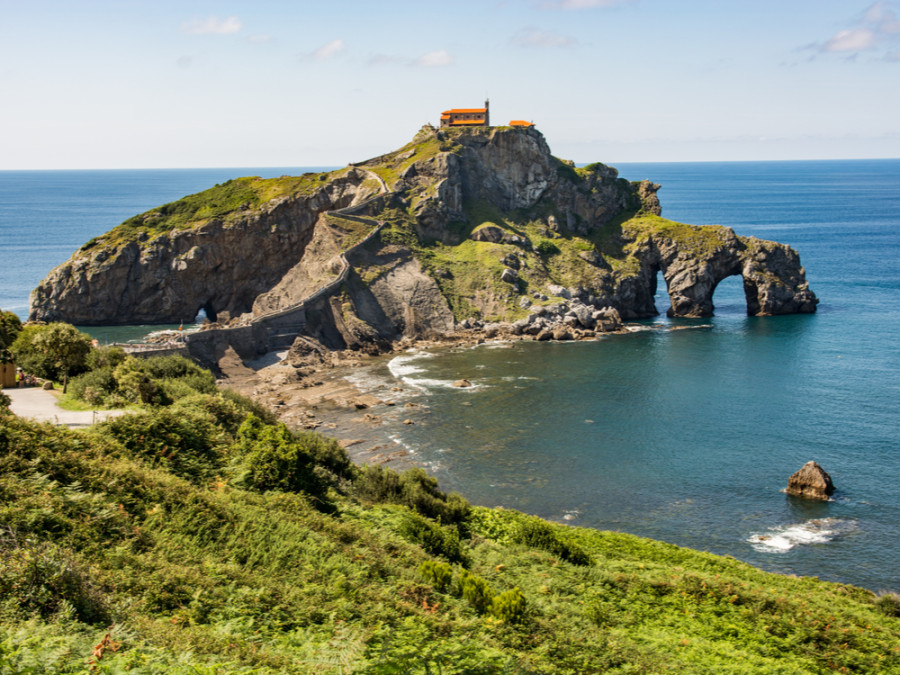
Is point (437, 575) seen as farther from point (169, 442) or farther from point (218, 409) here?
point (218, 409)

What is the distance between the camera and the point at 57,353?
4156 cm

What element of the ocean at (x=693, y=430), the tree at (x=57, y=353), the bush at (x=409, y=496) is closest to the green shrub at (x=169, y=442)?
the bush at (x=409, y=496)

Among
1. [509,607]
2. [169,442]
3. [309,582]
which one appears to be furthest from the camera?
[169,442]

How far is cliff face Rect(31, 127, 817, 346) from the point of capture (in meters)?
109

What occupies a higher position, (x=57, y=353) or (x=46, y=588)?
(x=57, y=353)

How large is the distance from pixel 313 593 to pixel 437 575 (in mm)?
5238

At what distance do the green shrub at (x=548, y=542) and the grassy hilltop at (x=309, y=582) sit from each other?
0.08 m

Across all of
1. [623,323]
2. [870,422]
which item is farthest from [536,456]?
[623,323]

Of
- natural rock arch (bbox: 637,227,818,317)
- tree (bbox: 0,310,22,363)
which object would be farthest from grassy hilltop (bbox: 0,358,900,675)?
natural rock arch (bbox: 637,227,818,317)

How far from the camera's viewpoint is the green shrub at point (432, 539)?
30.0 m

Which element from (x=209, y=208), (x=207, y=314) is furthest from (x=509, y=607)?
(x=209, y=208)

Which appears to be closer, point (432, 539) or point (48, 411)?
point (432, 539)

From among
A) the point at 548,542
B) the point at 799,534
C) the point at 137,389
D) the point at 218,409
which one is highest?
the point at 137,389

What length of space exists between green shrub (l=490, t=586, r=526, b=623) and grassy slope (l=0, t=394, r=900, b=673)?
37cm
